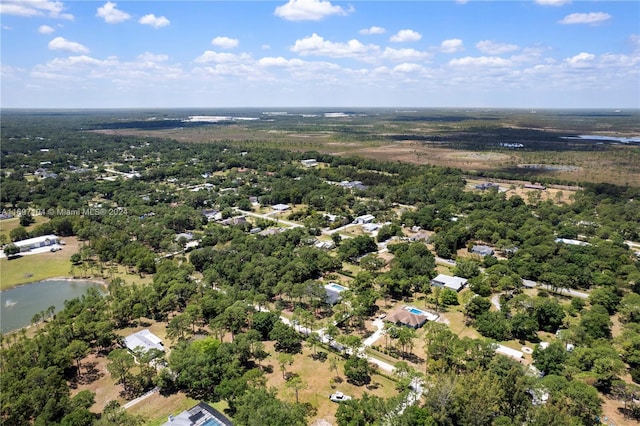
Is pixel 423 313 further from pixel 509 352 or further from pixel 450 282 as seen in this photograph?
pixel 509 352

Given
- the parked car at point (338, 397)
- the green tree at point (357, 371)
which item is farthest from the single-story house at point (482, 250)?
the parked car at point (338, 397)

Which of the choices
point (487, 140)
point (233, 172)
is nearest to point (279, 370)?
point (233, 172)

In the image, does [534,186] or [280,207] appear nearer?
[280,207]

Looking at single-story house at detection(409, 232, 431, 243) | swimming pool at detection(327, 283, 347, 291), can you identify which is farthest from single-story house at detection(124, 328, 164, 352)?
single-story house at detection(409, 232, 431, 243)

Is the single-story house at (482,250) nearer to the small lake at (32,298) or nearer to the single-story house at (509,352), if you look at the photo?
the single-story house at (509,352)

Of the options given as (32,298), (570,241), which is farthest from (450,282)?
(32,298)

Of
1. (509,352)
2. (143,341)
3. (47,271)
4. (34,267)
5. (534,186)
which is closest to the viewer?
(509,352)
